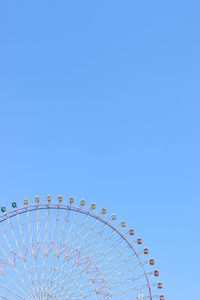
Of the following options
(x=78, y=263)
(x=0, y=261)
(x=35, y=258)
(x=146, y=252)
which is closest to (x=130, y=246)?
(x=146, y=252)

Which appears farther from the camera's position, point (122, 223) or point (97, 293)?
point (122, 223)

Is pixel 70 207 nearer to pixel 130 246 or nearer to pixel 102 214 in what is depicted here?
pixel 102 214

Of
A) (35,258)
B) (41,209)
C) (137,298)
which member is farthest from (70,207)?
(137,298)

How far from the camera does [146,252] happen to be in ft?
123

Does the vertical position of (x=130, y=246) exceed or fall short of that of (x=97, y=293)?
it exceeds it

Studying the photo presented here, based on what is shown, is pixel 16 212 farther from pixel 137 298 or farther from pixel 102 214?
pixel 137 298

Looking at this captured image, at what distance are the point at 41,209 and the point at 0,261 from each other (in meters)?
4.40

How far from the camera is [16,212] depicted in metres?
36.1

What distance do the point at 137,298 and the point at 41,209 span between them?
28.7 feet

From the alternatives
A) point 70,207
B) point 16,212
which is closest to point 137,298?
point 70,207

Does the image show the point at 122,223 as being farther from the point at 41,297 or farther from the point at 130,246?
the point at 41,297

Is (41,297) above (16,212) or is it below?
below

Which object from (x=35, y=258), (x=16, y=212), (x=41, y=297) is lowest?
(x=41, y=297)

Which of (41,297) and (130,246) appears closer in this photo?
(41,297)
